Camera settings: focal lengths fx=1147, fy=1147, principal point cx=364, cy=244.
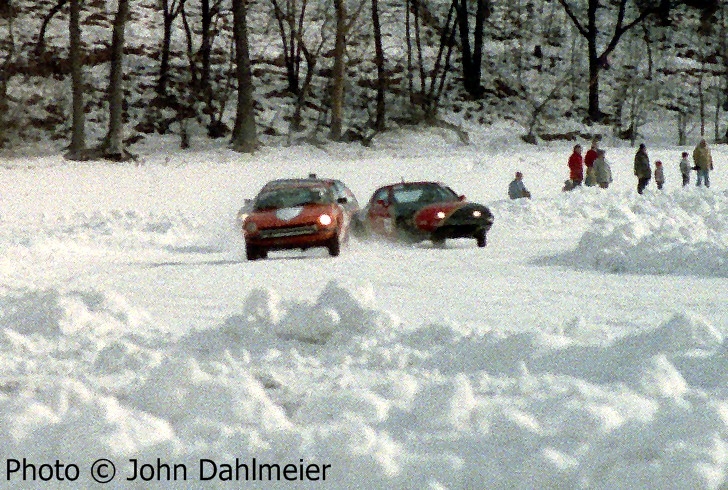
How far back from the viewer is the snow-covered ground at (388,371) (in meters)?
5.25

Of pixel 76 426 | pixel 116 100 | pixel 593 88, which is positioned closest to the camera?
pixel 76 426

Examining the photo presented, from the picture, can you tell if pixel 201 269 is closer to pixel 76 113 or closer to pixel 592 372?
pixel 592 372

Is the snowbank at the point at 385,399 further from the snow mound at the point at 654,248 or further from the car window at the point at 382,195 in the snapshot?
the car window at the point at 382,195

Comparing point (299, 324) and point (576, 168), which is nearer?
point (299, 324)

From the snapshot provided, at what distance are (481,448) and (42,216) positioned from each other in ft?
73.2

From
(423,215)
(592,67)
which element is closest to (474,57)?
(592,67)

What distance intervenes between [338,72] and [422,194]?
17.3 m

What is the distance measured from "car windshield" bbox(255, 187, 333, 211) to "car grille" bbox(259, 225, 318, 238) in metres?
0.72

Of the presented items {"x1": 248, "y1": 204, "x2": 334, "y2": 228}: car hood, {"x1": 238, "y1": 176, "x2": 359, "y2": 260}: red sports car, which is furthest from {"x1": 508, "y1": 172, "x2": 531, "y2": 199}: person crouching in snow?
Answer: {"x1": 248, "y1": 204, "x2": 334, "y2": 228}: car hood

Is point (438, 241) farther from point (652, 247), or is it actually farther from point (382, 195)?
point (652, 247)

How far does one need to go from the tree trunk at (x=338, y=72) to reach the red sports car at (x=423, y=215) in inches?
637

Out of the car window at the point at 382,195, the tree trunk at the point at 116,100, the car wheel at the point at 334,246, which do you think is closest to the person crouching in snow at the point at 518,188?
the car window at the point at 382,195

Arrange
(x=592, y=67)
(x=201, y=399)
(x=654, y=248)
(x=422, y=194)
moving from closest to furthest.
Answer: (x=201, y=399) < (x=654, y=248) < (x=422, y=194) < (x=592, y=67)

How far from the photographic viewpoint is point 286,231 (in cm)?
1736
